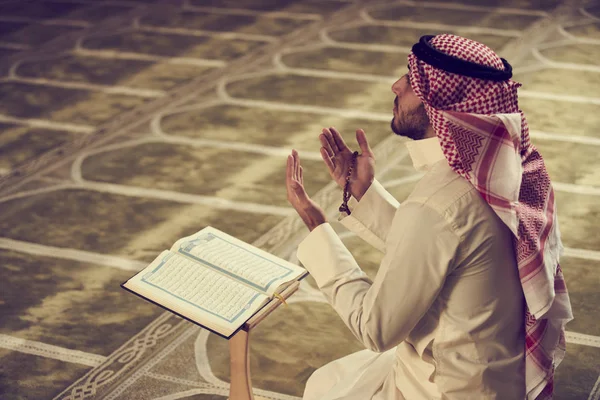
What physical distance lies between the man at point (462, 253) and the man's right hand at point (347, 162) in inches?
8.2

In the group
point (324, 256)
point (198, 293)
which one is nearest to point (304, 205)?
point (324, 256)

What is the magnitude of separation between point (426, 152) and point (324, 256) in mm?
344

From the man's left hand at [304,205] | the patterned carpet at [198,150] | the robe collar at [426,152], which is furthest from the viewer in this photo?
the patterned carpet at [198,150]

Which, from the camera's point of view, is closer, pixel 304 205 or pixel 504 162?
pixel 504 162

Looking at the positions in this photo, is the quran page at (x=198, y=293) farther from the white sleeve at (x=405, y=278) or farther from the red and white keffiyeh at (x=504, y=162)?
the red and white keffiyeh at (x=504, y=162)

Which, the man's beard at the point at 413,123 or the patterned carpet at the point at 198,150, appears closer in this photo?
the man's beard at the point at 413,123

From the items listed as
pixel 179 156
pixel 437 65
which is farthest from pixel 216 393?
pixel 179 156

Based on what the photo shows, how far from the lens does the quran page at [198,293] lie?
2.20 m

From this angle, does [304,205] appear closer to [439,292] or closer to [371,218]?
[371,218]

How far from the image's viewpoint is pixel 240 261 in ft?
7.87

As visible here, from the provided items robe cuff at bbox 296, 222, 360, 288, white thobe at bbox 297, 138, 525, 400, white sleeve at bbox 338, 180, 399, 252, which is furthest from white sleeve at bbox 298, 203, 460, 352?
white sleeve at bbox 338, 180, 399, 252

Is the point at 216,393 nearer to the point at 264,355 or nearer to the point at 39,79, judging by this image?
the point at 264,355

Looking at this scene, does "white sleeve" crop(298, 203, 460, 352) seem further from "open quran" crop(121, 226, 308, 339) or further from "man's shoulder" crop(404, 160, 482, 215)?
"open quran" crop(121, 226, 308, 339)

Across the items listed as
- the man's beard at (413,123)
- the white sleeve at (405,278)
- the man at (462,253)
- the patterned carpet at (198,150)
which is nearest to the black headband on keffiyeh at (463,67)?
the man at (462,253)
